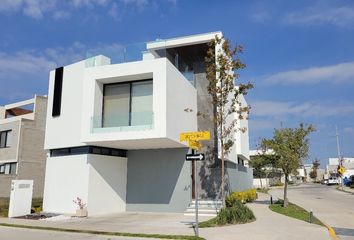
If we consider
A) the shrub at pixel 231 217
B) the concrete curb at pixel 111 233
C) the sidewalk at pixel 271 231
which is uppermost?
the shrub at pixel 231 217

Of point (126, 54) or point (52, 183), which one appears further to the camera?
point (52, 183)

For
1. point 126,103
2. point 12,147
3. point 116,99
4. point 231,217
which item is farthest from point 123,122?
point 12,147

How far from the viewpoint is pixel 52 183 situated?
20.8 meters

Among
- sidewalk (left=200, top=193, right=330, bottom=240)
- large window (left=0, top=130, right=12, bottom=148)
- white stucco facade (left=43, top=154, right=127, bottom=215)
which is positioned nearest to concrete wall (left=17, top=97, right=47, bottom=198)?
large window (left=0, top=130, right=12, bottom=148)

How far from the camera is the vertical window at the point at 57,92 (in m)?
21.8

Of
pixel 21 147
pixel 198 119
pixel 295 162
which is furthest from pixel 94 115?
pixel 21 147

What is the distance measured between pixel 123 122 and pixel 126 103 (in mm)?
1828

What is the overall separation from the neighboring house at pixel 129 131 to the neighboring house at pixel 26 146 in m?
10.2

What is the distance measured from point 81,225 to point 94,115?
6.30 metres

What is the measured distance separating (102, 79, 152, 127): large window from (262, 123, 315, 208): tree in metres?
8.56

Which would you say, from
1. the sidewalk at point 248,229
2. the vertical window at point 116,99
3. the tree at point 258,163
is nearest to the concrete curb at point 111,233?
the sidewalk at point 248,229

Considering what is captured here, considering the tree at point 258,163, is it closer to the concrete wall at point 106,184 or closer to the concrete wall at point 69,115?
the concrete wall at point 106,184

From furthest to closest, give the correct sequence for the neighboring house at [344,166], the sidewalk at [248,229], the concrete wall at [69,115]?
the neighboring house at [344,166] < the concrete wall at [69,115] < the sidewalk at [248,229]

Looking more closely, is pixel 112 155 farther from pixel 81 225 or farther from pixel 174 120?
pixel 81 225
